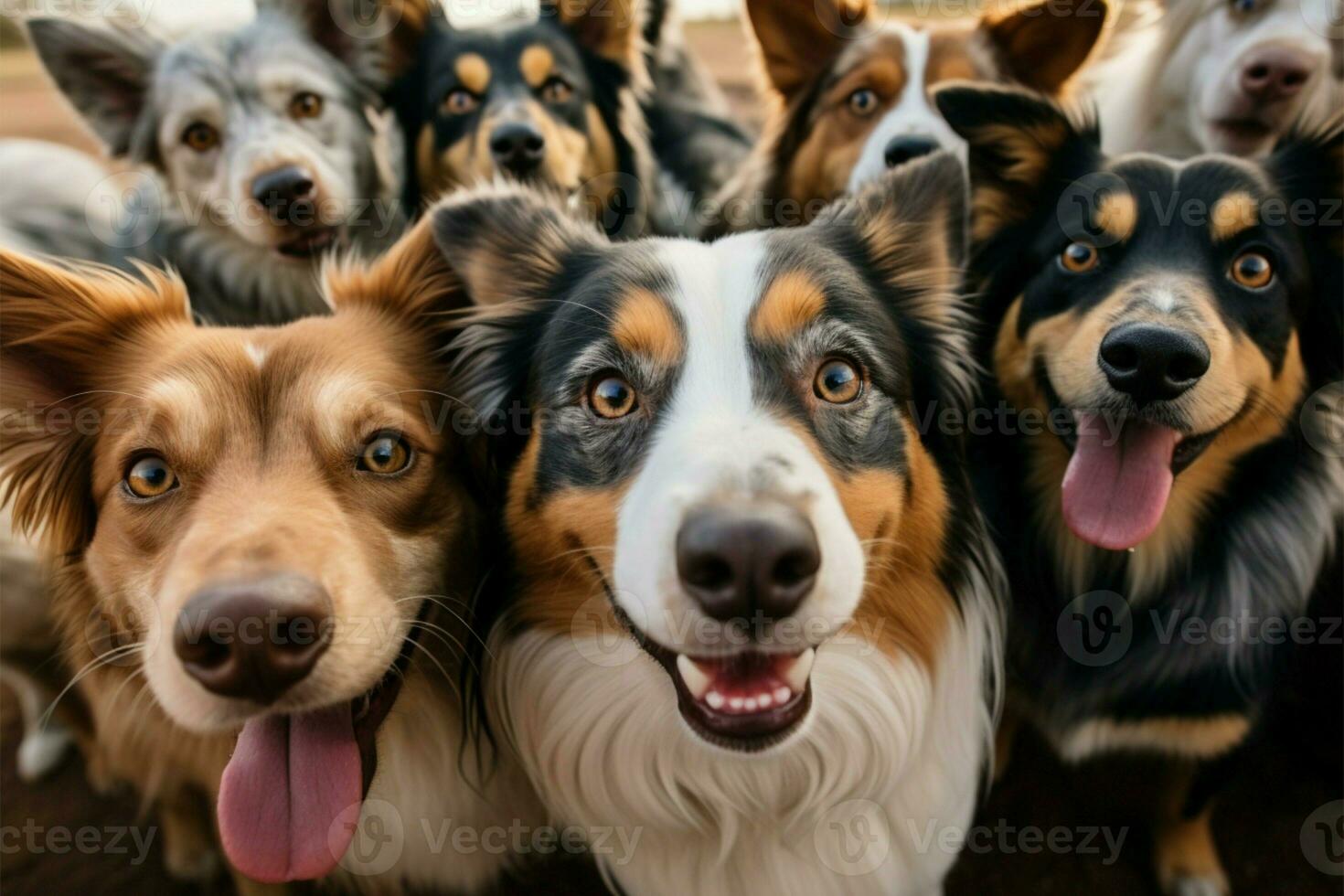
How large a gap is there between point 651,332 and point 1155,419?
129 cm

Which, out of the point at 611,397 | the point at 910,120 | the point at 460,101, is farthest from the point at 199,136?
the point at 910,120

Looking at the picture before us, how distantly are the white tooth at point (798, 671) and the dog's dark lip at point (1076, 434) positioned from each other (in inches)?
42.7

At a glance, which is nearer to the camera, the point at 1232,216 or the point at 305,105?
the point at 1232,216

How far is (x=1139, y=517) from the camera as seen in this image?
2270 mm

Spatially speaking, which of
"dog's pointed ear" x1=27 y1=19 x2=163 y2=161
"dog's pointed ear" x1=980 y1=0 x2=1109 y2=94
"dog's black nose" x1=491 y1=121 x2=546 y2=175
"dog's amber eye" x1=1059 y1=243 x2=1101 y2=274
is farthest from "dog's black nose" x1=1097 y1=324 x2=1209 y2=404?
"dog's pointed ear" x1=27 y1=19 x2=163 y2=161

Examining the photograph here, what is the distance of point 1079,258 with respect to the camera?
2.41 m

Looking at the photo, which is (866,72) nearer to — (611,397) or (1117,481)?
(1117,481)

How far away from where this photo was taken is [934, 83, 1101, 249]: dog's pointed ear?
8.17 ft

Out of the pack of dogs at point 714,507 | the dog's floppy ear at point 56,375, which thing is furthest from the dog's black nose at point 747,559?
the dog's floppy ear at point 56,375

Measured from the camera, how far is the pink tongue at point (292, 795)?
6.27 feet

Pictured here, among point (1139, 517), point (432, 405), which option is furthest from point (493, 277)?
point (1139, 517)

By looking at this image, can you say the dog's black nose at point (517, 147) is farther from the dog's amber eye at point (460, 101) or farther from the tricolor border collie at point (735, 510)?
the tricolor border collie at point (735, 510)

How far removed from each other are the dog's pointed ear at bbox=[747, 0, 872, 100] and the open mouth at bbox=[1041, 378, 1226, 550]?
6.17 ft

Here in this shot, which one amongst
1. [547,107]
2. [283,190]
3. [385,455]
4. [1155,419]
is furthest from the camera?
[547,107]
